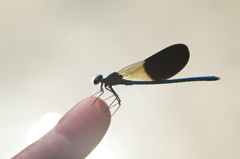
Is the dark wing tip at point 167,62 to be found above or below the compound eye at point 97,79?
below

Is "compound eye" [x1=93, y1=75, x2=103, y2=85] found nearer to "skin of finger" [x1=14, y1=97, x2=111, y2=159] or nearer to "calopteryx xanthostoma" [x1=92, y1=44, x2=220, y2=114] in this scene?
"calopteryx xanthostoma" [x1=92, y1=44, x2=220, y2=114]

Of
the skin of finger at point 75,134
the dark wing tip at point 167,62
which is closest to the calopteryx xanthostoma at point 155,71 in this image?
the dark wing tip at point 167,62

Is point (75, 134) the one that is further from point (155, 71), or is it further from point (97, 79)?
point (155, 71)

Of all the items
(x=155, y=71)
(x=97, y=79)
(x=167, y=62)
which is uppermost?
(x=97, y=79)

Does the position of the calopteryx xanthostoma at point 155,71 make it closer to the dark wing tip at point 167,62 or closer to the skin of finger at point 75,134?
the dark wing tip at point 167,62

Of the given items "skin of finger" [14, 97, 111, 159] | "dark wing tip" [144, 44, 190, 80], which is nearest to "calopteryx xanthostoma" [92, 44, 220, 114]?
"dark wing tip" [144, 44, 190, 80]

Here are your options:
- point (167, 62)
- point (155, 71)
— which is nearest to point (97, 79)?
point (155, 71)
